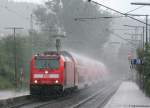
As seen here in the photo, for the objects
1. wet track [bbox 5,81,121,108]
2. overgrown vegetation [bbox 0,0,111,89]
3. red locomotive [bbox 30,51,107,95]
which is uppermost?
overgrown vegetation [bbox 0,0,111,89]

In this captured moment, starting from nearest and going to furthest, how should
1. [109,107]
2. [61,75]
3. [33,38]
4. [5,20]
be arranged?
[109,107], [61,75], [33,38], [5,20]

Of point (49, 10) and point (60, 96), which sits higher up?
point (49, 10)

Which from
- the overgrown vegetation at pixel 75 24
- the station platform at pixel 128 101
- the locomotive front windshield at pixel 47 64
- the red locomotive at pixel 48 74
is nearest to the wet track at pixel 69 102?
the station platform at pixel 128 101

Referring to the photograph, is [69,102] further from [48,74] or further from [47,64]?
[47,64]

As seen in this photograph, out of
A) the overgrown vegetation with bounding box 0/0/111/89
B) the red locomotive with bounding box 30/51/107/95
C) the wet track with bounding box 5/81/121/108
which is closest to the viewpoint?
the wet track with bounding box 5/81/121/108

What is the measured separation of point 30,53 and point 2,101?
40329mm

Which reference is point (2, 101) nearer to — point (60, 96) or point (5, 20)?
point (60, 96)

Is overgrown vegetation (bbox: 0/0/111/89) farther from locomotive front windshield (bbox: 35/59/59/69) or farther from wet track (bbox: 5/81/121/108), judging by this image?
locomotive front windshield (bbox: 35/59/59/69)

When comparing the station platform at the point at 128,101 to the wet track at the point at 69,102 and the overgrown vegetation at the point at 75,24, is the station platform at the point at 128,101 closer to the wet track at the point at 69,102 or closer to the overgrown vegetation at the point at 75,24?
the wet track at the point at 69,102

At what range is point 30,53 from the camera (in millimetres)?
77312

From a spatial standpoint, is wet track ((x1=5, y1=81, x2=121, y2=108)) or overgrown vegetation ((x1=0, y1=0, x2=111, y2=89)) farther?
overgrown vegetation ((x1=0, y1=0, x2=111, y2=89))

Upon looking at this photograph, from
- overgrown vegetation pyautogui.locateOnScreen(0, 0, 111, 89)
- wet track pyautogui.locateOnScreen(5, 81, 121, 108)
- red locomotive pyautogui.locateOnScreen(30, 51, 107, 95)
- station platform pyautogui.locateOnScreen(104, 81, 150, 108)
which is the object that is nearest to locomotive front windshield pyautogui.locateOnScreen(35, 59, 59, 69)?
red locomotive pyautogui.locateOnScreen(30, 51, 107, 95)

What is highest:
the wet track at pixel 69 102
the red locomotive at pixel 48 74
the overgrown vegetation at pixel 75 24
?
the overgrown vegetation at pixel 75 24

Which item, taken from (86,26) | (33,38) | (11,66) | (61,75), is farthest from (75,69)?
(86,26)
